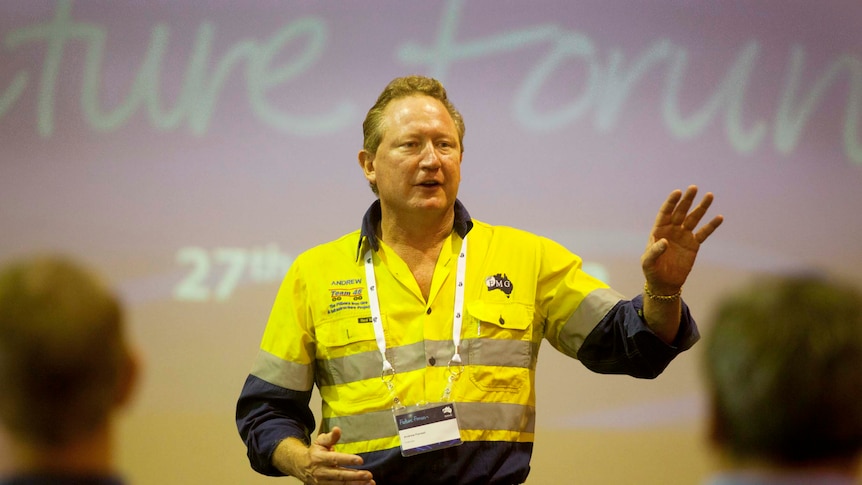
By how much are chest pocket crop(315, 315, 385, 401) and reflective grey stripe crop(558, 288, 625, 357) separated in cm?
53

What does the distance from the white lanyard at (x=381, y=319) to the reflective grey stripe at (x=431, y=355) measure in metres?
0.02

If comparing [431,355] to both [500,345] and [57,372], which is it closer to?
[500,345]

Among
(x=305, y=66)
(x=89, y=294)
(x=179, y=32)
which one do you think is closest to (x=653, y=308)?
(x=89, y=294)

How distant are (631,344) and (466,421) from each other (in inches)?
18.7

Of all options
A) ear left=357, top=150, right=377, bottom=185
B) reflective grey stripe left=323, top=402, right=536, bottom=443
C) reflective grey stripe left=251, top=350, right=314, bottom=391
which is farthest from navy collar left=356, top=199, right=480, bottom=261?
reflective grey stripe left=323, top=402, right=536, bottom=443

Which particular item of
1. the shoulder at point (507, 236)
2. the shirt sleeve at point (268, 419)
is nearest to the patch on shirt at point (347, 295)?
the shirt sleeve at point (268, 419)

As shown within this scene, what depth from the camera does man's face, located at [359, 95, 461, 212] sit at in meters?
2.71

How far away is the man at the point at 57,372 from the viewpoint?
3.34 ft

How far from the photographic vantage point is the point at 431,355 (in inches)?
99.3

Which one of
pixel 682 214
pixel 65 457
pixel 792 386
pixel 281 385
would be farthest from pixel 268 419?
pixel 792 386

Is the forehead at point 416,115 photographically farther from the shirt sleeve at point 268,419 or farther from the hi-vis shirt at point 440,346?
the shirt sleeve at point 268,419

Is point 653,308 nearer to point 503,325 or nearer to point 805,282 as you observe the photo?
point 503,325

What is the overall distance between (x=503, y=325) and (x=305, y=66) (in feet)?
5.60

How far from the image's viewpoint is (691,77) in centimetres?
376
